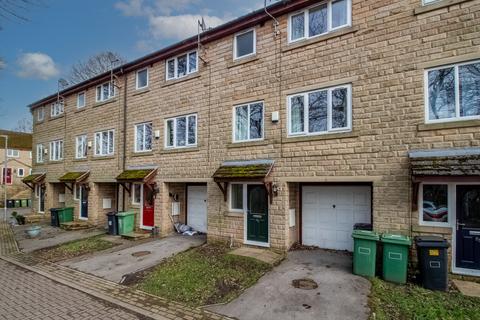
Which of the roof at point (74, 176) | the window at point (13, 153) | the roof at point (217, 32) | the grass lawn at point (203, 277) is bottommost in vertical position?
the grass lawn at point (203, 277)

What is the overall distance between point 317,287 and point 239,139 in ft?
19.2

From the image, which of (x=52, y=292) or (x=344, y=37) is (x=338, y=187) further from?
(x=52, y=292)

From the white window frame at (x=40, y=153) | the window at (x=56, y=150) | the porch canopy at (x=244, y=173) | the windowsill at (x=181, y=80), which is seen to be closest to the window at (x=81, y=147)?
the window at (x=56, y=150)

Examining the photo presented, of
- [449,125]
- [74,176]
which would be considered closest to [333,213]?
[449,125]

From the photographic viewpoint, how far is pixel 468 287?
6.52 m

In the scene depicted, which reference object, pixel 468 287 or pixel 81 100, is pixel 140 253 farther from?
pixel 81 100

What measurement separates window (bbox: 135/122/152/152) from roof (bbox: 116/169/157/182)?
113 cm

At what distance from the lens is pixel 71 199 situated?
18516 millimetres

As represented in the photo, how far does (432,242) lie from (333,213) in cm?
329

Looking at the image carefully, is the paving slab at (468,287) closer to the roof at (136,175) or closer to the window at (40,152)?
the roof at (136,175)

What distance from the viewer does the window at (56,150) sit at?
20078mm

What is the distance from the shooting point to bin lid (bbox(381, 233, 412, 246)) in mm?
6777

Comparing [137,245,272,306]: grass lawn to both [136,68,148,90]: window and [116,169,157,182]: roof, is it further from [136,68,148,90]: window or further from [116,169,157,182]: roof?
[136,68,148,90]: window

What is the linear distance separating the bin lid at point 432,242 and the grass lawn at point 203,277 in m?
3.72
